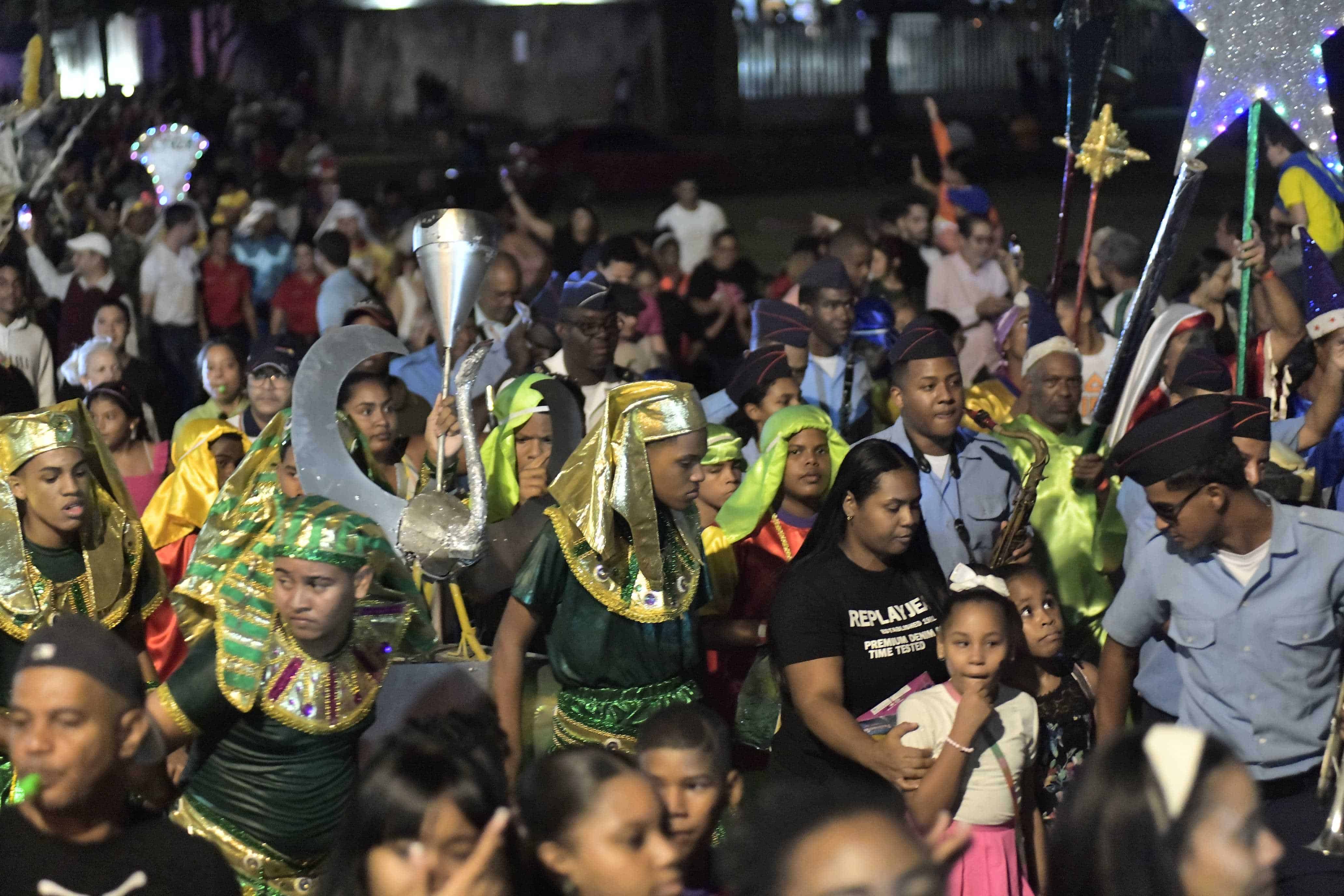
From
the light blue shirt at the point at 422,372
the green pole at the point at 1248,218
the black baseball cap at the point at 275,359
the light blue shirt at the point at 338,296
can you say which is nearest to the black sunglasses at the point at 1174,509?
the green pole at the point at 1248,218

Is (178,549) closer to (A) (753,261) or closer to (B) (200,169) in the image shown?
(A) (753,261)

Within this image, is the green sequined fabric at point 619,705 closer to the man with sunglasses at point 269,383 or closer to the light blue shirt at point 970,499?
the light blue shirt at point 970,499

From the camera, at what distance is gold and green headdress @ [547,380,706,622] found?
485 cm

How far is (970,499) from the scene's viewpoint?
6.12 meters

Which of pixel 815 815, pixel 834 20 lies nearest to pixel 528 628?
pixel 815 815

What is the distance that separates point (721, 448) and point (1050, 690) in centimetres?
150

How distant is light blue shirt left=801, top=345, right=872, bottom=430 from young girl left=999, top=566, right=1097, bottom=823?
2602 mm

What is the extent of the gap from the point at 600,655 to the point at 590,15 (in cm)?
3893

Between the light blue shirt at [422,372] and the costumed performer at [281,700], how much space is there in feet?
14.1

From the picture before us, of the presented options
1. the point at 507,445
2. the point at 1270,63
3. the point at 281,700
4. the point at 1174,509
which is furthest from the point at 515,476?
the point at 1270,63

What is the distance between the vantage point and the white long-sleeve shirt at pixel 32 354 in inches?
412

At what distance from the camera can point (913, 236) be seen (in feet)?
45.2

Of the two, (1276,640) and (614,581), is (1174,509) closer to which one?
(1276,640)

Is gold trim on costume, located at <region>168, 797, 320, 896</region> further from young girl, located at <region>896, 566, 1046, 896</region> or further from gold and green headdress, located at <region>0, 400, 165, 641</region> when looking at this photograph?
young girl, located at <region>896, 566, 1046, 896</region>
